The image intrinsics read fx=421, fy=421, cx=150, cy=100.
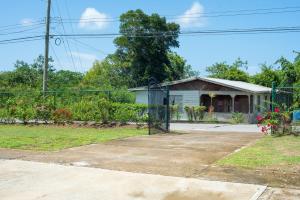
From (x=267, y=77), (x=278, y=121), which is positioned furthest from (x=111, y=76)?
(x=278, y=121)

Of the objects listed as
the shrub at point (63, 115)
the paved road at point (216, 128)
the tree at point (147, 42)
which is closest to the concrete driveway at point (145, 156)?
the paved road at point (216, 128)

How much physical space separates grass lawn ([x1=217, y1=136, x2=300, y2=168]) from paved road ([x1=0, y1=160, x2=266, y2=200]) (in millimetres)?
1990

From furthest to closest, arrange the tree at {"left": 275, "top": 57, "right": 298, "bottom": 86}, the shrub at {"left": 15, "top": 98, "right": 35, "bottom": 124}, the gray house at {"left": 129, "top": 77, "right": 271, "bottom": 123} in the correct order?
the tree at {"left": 275, "top": 57, "right": 298, "bottom": 86}, the gray house at {"left": 129, "top": 77, "right": 271, "bottom": 123}, the shrub at {"left": 15, "top": 98, "right": 35, "bottom": 124}

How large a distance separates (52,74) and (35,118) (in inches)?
1404

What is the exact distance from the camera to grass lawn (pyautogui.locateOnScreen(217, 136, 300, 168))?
9.01m

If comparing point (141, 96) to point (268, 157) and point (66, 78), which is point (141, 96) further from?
point (66, 78)

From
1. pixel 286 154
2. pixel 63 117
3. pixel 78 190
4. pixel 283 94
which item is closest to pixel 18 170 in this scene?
pixel 78 190

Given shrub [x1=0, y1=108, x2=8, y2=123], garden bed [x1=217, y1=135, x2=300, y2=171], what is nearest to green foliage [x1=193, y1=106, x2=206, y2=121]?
shrub [x1=0, y1=108, x2=8, y2=123]

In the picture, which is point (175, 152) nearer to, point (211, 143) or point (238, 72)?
point (211, 143)

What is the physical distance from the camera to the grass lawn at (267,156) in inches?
355

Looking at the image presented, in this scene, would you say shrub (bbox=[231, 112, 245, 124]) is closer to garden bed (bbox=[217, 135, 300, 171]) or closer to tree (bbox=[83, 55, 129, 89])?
garden bed (bbox=[217, 135, 300, 171])

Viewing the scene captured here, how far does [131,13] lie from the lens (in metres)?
49.7

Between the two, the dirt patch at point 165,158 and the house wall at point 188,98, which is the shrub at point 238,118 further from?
the dirt patch at point 165,158

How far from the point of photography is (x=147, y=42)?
161 feet
